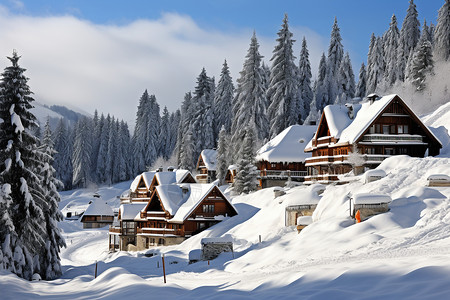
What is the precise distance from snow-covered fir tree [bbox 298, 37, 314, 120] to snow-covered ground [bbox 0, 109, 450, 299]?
105 ft

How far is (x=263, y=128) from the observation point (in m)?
76.4

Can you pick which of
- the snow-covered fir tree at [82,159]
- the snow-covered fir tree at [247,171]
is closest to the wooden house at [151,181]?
the snow-covered fir tree at [247,171]

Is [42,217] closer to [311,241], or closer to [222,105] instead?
[311,241]

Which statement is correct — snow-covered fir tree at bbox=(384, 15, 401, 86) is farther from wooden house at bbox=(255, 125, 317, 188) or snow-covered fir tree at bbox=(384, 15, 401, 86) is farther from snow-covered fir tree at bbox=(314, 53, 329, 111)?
wooden house at bbox=(255, 125, 317, 188)

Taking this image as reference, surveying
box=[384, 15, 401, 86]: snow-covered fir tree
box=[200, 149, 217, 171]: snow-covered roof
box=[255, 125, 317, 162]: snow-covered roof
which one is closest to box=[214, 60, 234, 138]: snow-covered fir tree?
box=[200, 149, 217, 171]: snow-covered roof

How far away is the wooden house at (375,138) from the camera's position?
4644cm

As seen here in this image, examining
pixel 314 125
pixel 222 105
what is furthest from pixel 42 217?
pixel 222 105

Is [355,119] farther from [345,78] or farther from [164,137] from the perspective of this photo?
[164,137]

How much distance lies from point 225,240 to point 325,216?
24.3ft

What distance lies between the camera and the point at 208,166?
267 ft

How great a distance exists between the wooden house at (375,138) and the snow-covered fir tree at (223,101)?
47671mm

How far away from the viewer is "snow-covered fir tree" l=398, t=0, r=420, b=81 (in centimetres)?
9294

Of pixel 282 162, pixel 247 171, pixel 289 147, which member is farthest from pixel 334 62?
pixel 247 171

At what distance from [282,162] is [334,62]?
37.9m
